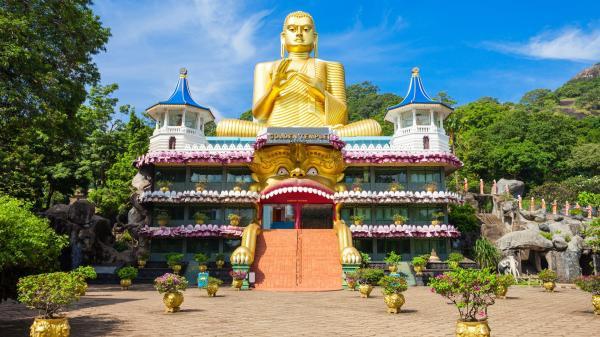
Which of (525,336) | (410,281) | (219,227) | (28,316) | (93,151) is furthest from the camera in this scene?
(93,151)

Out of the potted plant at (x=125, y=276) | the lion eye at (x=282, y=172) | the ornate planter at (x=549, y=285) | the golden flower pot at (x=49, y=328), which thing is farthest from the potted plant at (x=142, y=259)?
the ornate planter at (x=549, y=285)

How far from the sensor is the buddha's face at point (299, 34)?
38.0m

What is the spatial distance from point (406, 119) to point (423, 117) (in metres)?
1.16

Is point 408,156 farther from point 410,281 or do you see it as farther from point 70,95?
point 70,95

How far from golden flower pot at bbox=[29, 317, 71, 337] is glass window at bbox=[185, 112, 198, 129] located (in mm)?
24410

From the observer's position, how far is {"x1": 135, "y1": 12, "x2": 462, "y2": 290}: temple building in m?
29.8

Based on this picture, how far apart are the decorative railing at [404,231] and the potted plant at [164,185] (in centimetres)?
1195

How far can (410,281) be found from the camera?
26.8 m

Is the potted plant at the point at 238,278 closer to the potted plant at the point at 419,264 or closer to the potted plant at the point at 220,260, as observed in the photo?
the potted plant at the point at 220,260

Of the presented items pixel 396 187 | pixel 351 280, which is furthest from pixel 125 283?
pixel 396 187

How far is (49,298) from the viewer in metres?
10.3

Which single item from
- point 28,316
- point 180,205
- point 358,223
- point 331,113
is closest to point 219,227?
point 180,205

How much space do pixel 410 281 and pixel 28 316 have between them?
18769 millimetres

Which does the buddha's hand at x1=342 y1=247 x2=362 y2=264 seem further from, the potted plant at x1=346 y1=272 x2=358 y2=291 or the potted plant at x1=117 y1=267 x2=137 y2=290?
the potted plant at x1=117 y1=267 x2=137 y2=290
